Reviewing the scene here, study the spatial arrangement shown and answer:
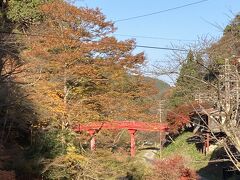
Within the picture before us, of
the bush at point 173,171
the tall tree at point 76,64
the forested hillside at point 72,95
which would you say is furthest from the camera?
the bush at point 173,171

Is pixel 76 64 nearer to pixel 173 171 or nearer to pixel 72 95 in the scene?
pixel 72 95

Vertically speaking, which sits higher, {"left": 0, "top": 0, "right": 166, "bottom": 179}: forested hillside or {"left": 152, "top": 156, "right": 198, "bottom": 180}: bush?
{"left": 0, "top": 0, "right": 166, "bottom": 179}: forested hillside

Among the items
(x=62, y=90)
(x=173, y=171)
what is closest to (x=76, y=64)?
(x=62, y=90)

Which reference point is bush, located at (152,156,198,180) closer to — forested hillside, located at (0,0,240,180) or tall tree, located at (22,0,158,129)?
forested hillside, located at (0,0,240,180)

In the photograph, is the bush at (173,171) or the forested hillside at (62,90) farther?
the bush at (173,171)

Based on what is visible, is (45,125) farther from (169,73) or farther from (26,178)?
(169,73)

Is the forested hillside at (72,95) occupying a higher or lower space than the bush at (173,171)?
higher

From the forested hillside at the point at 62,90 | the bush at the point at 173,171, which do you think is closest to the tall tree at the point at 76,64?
the forested hillside at the point at 62,90

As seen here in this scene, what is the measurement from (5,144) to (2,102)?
64.1 inches

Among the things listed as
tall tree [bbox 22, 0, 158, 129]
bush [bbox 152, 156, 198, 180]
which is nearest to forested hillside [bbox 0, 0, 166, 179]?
tall tree [bbox 22, 0, 158, 129]

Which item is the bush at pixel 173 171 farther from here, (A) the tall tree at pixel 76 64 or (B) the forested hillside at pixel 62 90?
(A) the tall tree at pixel 76 64

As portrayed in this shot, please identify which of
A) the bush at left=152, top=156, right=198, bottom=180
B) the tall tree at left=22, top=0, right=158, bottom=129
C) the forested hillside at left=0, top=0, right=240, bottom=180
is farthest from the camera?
the bush at left=152, top=156, right=198, bottom=180

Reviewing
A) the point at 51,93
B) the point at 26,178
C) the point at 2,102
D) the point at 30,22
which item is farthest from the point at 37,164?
the point at 30,22

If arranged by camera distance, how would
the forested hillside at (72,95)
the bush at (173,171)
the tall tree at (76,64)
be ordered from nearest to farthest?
the forested hillside at (72,95), the tall tree at (76,64), the bush at (173,171)
